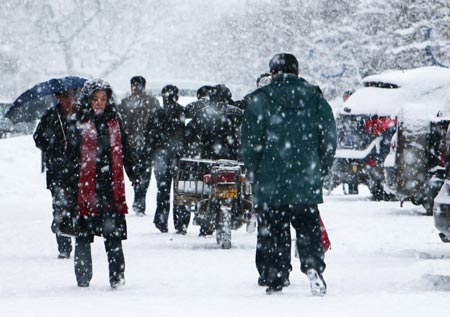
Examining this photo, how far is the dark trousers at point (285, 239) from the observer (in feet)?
26.8

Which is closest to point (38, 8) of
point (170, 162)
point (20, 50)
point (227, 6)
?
point (20, 50)

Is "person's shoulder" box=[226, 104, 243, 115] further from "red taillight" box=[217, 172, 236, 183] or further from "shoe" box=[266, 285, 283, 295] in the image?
"shoe" box=[266, 285, 283, 295]

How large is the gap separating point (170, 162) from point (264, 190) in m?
5.97

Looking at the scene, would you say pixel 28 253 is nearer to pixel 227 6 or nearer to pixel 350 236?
pixel 350 236

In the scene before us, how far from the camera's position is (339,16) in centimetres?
5497

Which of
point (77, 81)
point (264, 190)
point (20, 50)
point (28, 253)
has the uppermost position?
point (20, 50)

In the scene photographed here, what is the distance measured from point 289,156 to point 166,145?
6032 millimetres

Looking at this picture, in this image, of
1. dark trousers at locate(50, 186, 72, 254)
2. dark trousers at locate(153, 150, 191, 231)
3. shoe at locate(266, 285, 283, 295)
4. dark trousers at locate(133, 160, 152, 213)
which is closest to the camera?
shoe at locate(266, 285, 283, 295)

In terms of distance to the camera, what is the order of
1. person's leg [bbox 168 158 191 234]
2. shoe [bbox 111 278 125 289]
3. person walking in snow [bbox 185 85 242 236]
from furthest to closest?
person's leg [bbox 168 158 191 234] → person walking in snow [bbox 185 85 242 236] → shoe [bbox 111 278 125 289]

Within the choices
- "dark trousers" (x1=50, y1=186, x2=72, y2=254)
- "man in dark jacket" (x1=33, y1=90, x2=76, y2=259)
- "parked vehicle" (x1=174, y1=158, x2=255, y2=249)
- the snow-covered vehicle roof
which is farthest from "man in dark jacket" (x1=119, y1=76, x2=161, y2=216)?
"man in dark jacket" (x1=33, y1=90, x2=76, y2=259)

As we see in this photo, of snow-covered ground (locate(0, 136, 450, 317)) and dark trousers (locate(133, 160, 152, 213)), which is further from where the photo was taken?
dark trousers (locate(133, 160, 152, 213))

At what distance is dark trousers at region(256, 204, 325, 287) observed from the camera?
8.18 meters

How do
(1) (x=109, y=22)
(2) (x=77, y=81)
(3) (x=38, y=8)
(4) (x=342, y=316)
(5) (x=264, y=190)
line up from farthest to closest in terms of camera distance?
(1) (x=109, y=22) → (3) (x=38, y=8) → (2) (x=77, y=81) → (5) (x=264, y=190) → (4) (x=342, y=316)

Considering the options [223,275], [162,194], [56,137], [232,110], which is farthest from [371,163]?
[223,275]
